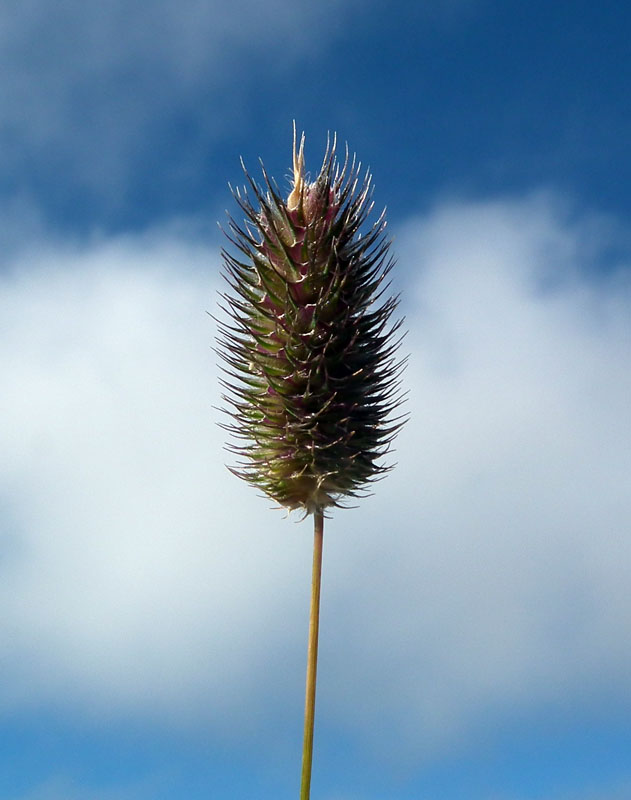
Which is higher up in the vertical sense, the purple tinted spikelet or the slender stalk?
the purple tinted spikelet

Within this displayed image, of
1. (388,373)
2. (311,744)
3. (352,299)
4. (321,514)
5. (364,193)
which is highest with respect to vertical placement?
(364,193)

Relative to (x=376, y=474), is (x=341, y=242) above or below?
above

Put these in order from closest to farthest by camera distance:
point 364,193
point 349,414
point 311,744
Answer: point 311,744, point 349,414, point 364,193

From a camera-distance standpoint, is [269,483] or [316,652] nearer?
[316,652]

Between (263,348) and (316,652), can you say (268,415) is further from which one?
(316,652)

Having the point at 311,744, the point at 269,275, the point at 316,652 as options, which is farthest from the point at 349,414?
the point at 311,744

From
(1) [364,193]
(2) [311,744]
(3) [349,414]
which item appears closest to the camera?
(2) [311,744]

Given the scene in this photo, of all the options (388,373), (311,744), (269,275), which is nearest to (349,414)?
(388,373)

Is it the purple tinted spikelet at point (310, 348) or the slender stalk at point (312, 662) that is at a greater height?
the purple tinted spikelet at point (310, 348)
